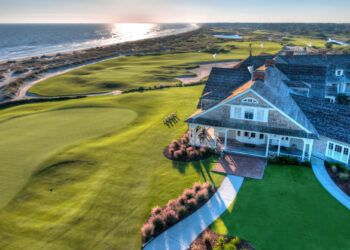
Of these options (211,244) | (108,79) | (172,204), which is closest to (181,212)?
(172,204)

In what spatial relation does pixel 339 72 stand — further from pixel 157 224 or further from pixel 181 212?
pixel 157 224

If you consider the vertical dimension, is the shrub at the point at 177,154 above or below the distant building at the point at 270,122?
below

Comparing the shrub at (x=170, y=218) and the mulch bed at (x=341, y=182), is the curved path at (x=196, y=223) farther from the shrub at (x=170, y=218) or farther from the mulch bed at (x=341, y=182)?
the mulch bed at (x=341, y=182)

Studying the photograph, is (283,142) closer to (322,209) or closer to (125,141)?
(322,209)

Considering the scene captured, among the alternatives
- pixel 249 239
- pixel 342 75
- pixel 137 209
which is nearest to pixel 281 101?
pixel 249 239

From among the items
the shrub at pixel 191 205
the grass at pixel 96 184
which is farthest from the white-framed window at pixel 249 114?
the shrub at pixel 191 205

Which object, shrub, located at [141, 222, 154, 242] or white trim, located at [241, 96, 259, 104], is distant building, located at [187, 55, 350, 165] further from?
shrub, located at [141, 222, 154, 242]
